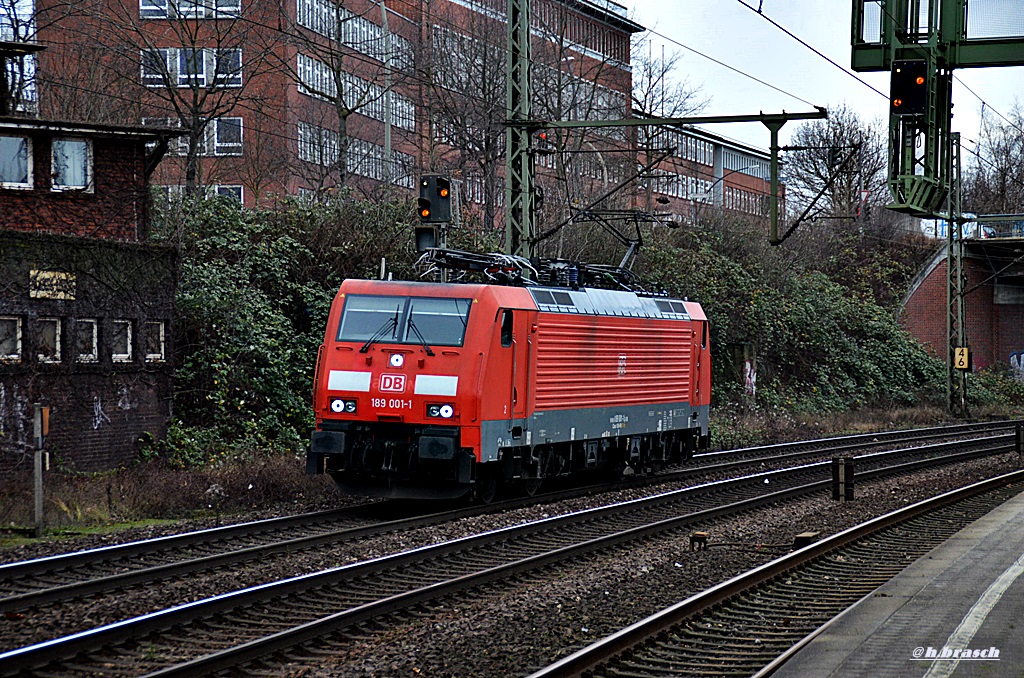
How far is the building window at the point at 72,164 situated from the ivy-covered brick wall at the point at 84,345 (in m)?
1.32

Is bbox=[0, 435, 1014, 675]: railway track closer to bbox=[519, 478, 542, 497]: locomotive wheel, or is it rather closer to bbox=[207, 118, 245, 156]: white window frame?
bbox=[519, 478, 542, 497]: locomotive wheel

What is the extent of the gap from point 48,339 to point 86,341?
769mm

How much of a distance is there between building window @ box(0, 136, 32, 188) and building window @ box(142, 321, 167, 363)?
2836 millimetres

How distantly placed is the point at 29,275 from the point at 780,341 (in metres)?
29.5

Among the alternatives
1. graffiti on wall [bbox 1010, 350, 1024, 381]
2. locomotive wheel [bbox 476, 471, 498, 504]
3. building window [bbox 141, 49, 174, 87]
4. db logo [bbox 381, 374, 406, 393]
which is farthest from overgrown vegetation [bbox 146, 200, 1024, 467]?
graffiti on wall [bbox 1010, 350, 1024, 381]

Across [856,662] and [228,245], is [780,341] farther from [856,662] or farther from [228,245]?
[856,662]

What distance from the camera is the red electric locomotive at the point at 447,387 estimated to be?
16344mm

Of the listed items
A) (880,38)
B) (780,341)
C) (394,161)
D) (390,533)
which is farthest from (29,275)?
(780,341)

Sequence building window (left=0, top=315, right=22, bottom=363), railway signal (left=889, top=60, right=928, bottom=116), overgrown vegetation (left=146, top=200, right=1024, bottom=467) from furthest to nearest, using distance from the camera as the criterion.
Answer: overgrown vegetation (left=146, top=200, right=1024, bottom=467)
building window (left=0, top=315, right=22, bottom=363)
railway signal (left=889, top=60, right=928, bottom=116)

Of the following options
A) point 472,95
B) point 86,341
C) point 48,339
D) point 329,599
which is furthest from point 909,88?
point 472,95

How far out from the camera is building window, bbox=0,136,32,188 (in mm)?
19391

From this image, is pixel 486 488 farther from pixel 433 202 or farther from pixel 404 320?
pixel 433 202

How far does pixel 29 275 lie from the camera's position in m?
18.0

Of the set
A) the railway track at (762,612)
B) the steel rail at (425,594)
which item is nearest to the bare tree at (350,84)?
the steel rail at (425,594)
